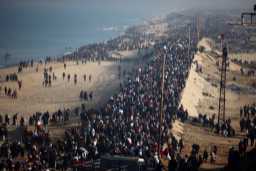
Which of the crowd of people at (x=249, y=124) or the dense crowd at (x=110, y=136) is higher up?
the dense crowd at (x=110, y=136)

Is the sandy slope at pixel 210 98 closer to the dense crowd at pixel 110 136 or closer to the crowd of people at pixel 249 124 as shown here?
the crowd of people at pixel 249 124

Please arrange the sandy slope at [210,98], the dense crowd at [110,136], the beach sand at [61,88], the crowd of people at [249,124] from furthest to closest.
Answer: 1. the beach sand at [61,88]
2. the sandy slope at [210,98]
3. the crowd of people at [249,124]
4. the dense crowd at [110,136]

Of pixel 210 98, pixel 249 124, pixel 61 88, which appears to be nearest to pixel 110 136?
pixel 249 124

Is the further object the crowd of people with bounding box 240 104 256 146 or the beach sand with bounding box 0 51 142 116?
the beach sand with bounding box 0 51 142 116

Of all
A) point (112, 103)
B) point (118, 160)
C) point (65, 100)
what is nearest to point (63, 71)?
point (65, 100)

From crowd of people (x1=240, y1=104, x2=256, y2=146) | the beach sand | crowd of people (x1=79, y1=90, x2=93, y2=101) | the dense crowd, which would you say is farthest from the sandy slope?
crowd of people (x1=79, y1=90, x2=93, y2=101)

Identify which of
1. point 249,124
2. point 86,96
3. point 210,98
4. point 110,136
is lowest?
point 210,98

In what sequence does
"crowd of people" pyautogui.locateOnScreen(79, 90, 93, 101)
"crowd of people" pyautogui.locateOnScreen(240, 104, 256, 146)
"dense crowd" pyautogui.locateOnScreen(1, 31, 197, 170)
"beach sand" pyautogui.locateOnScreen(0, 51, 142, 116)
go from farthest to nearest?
1. "crowd of people" pyautogui.locateOnScreen(79, 90, 93, 101)
2. "beach sand" pyautogui.locateOnScreen(0, 51, 142, 116)
3. "crowd of people" pyautogui.locateOnScreen(240, 104, 256, 146)
4. "dense crowd" pyautogui.locateOnScreen(1, 31, 197, 170)

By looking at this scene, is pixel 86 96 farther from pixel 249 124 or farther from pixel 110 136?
pixel 110 136

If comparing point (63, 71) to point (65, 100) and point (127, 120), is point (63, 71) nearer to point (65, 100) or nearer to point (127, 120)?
point (65, 100)

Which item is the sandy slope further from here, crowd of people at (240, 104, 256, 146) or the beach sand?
the beach sand

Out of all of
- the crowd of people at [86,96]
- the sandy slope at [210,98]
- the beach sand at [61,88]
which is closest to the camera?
the sandy slope at [210,98]

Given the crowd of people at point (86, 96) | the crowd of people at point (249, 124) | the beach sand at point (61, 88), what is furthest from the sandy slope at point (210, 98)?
the crowd of people at point (86, 96)
